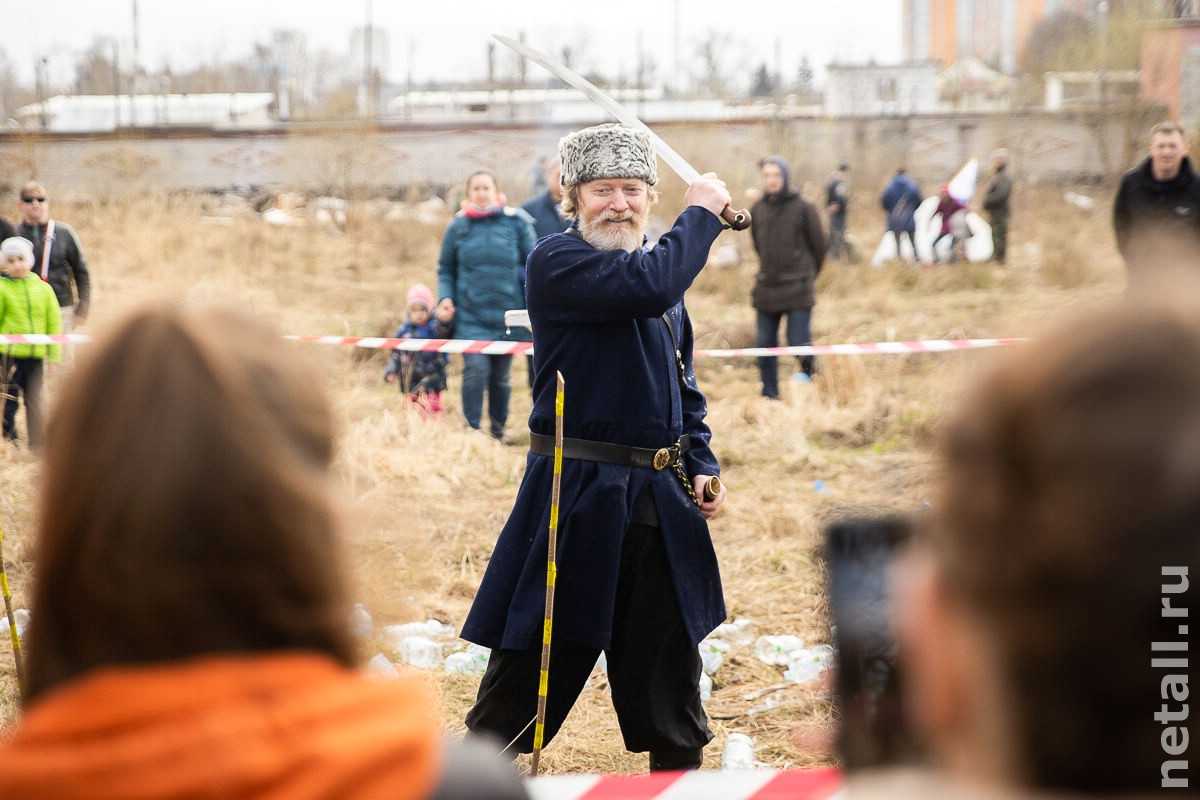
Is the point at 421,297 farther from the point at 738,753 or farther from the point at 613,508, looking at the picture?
the point at 613,508

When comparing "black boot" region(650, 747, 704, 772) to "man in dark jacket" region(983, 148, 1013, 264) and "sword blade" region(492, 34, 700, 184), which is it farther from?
"man in dark jacket" region(983, 148, 1013, 264)

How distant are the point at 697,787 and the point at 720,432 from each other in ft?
23.7

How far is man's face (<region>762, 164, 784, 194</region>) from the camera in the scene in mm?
10070

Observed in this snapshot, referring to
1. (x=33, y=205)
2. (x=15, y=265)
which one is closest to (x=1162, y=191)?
(x=15, y=265)

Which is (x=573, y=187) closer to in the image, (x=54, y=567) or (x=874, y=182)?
(x=54, y=567)

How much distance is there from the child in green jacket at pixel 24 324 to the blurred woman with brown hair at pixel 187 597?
7.63 meters

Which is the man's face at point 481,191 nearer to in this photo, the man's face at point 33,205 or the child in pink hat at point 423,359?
the child in pink hat at point 423,359

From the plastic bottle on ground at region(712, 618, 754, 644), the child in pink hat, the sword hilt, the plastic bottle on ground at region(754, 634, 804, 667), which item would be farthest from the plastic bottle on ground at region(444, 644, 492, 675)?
the child in pink hat

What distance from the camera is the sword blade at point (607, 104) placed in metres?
3.70

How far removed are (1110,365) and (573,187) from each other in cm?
274

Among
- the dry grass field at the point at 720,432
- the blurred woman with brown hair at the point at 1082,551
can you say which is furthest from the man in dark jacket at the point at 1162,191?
the blurred woman with brown hair at the point at 1082,551

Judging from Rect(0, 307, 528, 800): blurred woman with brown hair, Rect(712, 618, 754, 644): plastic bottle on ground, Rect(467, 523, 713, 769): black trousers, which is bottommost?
Rect(712, 618, 754, 644): plastic bottle on ground

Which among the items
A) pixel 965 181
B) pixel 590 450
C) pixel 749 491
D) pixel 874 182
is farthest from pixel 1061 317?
pixel 874 182

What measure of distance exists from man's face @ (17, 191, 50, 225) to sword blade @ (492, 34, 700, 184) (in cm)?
551
